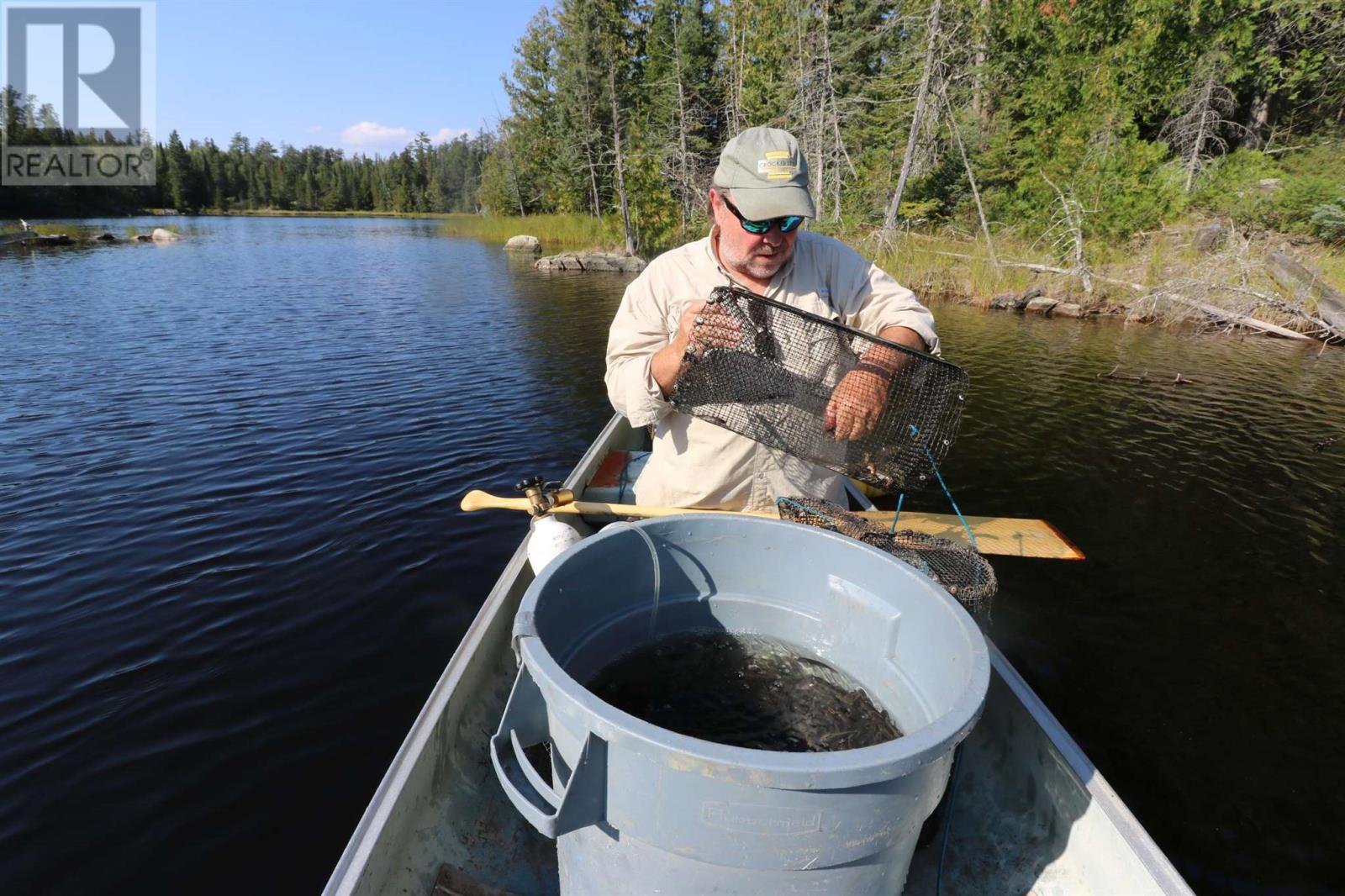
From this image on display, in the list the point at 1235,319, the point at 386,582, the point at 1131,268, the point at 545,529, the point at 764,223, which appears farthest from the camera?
the point at 1131,268

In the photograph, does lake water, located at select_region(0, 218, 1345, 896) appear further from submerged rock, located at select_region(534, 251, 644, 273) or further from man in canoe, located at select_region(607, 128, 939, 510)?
submerged rock, located at select_region(534, 251, 644, 273)

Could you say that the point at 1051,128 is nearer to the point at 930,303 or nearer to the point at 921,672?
the point at 930,303

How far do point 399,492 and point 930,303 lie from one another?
17761mm

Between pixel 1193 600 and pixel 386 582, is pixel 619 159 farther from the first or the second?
pixel 1193 600

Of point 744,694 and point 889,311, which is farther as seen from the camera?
point 889,311

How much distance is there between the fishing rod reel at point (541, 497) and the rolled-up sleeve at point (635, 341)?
98 centimetres

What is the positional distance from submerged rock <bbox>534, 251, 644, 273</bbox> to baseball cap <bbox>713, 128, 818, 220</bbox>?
27899mm

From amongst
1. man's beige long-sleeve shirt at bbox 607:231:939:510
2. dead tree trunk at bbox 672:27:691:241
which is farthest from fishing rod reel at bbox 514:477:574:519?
dead tree trunk at bbox 672:27:691:241

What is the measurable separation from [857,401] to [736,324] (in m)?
0.61

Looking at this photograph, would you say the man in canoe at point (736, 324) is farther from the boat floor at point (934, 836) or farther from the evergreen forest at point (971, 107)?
the evergreen forest at point (971, 107)

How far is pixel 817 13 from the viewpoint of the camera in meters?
21.8

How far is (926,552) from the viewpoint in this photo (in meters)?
3.28

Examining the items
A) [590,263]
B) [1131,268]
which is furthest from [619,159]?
[1131,268]

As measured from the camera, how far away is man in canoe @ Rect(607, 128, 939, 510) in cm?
260
